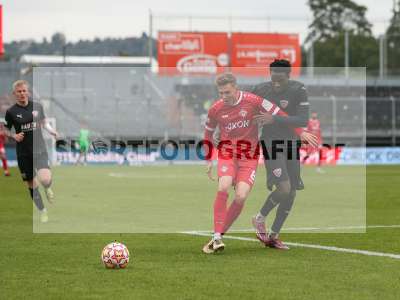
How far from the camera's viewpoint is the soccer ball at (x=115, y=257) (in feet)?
32.4

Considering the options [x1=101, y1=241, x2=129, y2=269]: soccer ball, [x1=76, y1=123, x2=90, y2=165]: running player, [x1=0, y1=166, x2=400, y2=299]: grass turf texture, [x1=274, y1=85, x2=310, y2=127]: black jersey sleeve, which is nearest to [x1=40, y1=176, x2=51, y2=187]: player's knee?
[x1=0, y1=166, x2=400, y2=299]: grass turf texture

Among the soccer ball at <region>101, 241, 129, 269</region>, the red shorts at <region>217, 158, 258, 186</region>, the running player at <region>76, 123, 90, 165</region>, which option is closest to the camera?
the soccer ball at <region>101, 241, 129, 269</region>

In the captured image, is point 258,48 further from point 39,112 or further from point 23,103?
point 23,103

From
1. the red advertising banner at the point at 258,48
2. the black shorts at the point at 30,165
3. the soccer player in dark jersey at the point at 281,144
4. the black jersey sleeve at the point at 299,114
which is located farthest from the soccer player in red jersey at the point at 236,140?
the red advertising banner at the point at 258,48

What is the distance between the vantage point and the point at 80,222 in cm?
1620

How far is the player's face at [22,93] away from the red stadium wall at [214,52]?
41048 millimetres

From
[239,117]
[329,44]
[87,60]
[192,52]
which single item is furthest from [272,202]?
[329,44]

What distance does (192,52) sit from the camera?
58438 mm

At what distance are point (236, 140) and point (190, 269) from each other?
2423 mm

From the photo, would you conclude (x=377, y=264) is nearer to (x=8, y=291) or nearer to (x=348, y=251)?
(x=348, y=251)

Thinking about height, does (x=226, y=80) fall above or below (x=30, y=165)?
above

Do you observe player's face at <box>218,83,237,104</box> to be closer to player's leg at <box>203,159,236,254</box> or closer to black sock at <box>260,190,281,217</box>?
player's leg at <box>203,159,236,254</box>

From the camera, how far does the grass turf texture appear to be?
842 cm

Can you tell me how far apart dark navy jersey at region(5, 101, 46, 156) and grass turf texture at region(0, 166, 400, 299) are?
2.49 m
